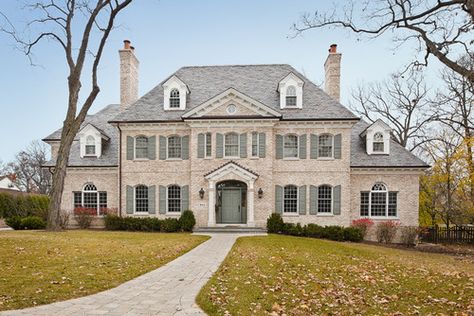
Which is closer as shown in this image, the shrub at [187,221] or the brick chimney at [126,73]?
the shrub at [187,221]

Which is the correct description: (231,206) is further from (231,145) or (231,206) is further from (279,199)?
(231,145)

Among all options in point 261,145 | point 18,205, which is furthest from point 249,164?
point 18,205

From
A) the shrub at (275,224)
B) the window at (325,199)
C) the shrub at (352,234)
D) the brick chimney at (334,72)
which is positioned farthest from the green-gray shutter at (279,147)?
the shrub at (352,234)

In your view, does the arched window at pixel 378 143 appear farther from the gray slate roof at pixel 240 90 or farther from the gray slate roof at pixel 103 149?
the gray slate roof at pixel 103 149

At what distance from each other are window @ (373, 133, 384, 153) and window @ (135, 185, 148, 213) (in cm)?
1539

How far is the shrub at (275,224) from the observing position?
19.6 meters

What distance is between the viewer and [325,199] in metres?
20.8

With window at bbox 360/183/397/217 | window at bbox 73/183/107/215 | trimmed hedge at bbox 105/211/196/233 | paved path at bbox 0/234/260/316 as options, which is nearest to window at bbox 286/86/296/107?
window at bbox 360/183/397/217

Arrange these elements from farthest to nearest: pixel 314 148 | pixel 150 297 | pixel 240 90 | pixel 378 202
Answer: pixel 240 90, pixel 378 202, pixel 314 148, pixel 150 297

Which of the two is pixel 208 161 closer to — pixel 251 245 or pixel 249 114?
pixel 249 114

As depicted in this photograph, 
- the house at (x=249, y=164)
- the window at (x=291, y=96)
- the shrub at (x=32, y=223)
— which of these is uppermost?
the window at (x=291, y=96)

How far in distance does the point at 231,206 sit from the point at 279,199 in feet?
10.1

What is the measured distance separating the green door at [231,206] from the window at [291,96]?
6618mm

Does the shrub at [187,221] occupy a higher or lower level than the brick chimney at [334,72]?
lower
